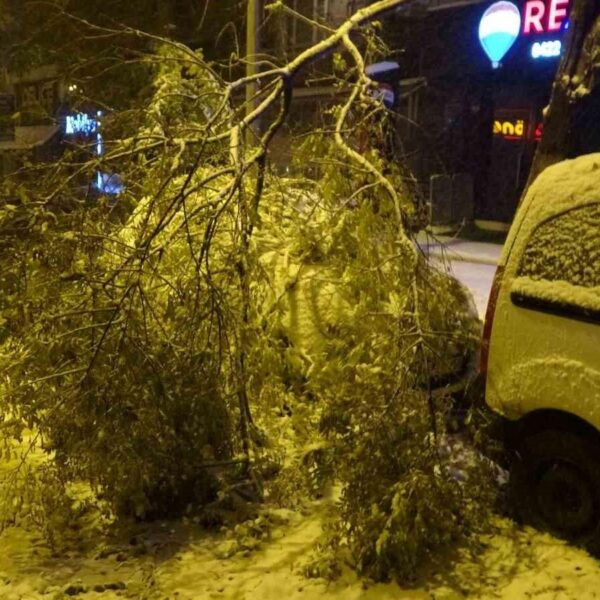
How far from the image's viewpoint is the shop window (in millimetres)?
4008

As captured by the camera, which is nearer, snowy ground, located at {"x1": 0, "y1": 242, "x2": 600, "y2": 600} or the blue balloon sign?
snowy ground, located at {"x1": 0, "y1": 242, "x2": 600, "y2": 600}

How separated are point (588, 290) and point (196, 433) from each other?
2.28 metres

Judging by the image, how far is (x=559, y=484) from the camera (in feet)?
14.0

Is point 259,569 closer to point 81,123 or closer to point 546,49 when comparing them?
point 81,123

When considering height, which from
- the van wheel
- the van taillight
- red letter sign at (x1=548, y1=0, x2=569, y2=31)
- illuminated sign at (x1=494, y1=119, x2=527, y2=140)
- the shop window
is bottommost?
the van wheel

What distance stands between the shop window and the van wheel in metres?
0.84

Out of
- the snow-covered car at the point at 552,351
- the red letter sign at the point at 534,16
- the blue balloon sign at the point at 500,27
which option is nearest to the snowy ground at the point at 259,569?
the snow-covered car at the point at 552,351

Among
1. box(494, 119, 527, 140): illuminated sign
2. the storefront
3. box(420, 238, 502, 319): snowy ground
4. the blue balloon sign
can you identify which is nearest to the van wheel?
box(420, 238, 502, 319): snowy ground

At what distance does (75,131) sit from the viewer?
710cm

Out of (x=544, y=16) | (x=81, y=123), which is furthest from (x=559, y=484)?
(x=544, y=16)

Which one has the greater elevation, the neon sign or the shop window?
the neon sign

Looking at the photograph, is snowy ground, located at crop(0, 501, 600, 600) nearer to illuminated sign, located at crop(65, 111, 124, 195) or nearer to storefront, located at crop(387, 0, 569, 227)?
illuminated sign, located at crop(65, 111, 124, 195)

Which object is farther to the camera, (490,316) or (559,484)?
(490,316)

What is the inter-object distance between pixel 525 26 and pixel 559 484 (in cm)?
1367
